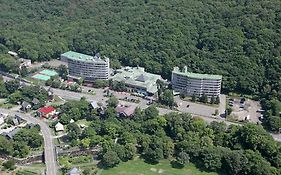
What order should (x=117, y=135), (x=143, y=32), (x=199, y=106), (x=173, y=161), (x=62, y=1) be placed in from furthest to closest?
(x=62, y=1) → (x=143, y=32) → (x=199, y=106) → (x=117, y=135) → (x=173, y=161)

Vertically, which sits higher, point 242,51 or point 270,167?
point 242,51

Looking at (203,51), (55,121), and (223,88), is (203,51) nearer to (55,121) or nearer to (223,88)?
(223,88)

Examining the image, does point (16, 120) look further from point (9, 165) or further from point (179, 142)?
point (179, 142)

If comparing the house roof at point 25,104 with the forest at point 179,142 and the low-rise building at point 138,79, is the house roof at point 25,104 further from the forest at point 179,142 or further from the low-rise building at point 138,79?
the low-rise building at point 138,79

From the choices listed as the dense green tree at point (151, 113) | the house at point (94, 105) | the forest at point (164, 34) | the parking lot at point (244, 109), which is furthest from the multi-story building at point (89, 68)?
the parking lot at point (244, 109)

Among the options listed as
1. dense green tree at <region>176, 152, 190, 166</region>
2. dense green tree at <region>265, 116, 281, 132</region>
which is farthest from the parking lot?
dense green tree at <region>176, 152, 190, 166</region>

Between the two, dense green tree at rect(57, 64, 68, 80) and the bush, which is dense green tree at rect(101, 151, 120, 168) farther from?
dense green tree at rect(57, 64, 68, 80)

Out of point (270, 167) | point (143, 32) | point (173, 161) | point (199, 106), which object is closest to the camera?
point (270, 167)

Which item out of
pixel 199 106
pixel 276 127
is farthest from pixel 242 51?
pixel 276 127
